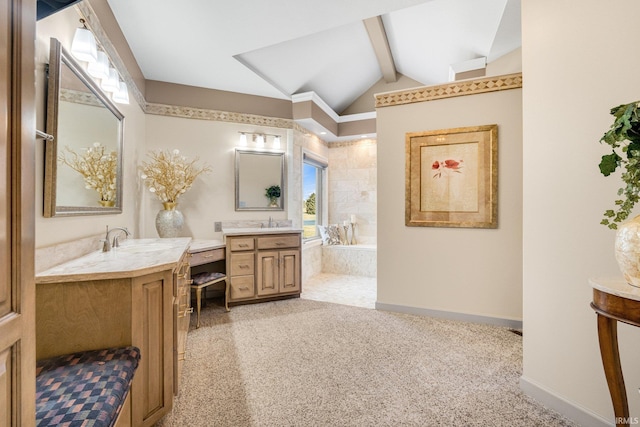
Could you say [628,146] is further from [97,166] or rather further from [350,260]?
[350,260]

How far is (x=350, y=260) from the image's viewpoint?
17.2 feet

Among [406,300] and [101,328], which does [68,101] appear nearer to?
[101,328]

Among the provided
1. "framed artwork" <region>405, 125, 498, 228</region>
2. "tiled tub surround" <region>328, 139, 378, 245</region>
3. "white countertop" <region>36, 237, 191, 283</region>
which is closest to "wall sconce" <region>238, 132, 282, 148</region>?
"framed artwork" <region>405, 125, 498, 228</region>

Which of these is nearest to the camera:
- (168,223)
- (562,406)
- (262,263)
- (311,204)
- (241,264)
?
(562,406)

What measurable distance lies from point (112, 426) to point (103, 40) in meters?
2.63

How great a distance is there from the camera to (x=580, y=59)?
1567mm

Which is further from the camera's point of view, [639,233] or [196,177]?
[196,177]

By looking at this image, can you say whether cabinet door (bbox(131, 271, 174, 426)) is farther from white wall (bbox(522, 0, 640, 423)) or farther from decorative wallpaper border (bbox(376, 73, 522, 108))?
decorative wallpaper border (bbox(376, 73, 522, 108))

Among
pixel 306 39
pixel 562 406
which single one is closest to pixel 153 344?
pixel 562 406

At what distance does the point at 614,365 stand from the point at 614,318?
10.0 inches

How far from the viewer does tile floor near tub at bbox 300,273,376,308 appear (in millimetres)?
3797

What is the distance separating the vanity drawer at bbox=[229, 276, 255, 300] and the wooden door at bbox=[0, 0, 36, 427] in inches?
109

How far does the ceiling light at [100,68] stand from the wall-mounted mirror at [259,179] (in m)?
1.97

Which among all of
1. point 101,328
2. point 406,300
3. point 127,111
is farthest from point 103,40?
point 406,300
